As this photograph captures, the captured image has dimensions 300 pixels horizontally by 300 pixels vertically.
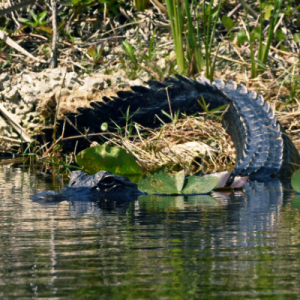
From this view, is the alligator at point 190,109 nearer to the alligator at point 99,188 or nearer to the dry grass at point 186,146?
the dry grass at point 186,146

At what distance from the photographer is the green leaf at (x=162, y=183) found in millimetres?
3033

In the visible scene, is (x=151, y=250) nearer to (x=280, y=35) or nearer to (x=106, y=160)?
(x=106, y=160)

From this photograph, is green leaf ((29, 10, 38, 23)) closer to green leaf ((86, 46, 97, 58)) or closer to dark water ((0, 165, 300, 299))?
green leaf ((86, 46, 97, 58))

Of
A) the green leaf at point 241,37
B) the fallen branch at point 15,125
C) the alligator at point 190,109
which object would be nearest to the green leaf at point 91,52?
the fallen branch at point 15,125

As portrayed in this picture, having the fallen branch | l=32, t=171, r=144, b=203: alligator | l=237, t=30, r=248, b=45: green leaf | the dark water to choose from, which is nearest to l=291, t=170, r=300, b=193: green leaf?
the dark water

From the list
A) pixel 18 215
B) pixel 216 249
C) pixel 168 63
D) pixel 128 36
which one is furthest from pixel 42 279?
pixel 128 36

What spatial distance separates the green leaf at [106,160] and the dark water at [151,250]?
1.07 m

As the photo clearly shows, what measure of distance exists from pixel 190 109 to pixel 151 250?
11.9ft

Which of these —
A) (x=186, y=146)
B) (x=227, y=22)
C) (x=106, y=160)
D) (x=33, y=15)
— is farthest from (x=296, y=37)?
(x=106, y=160)

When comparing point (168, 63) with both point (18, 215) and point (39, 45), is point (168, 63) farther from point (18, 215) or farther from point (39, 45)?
point (18, 215)

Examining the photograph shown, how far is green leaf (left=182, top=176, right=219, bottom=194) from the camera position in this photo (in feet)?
10.1

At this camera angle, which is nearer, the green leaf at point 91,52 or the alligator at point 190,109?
the alligator at point 190,109

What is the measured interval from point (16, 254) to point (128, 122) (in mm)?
3573

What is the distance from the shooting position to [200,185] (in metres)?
3.09
